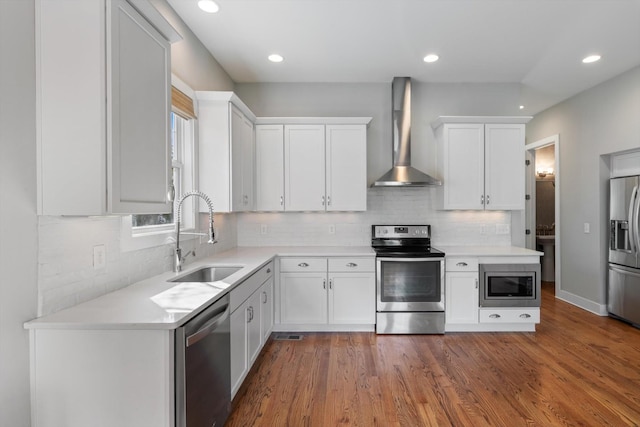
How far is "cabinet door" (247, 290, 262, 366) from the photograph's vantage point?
2.48 meters

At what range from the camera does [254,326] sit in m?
2.63

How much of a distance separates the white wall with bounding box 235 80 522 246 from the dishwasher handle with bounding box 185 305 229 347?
7.24 feet

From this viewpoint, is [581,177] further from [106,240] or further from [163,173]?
[106,240]

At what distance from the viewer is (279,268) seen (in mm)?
3469

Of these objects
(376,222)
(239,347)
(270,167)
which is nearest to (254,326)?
(239,347)

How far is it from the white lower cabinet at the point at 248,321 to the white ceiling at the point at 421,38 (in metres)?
2.13

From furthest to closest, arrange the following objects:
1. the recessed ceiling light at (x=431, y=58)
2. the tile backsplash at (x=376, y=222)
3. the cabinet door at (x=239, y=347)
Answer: the tile backsplash at (x=376, y=222) → the recessed ceiling light at (x=431, y=58) → the cabinet door at (x=239, y=347)

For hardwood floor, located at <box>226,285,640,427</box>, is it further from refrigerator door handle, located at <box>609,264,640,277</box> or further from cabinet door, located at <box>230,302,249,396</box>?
refrigerator door handle, located at <box>609,264,640,277</box>

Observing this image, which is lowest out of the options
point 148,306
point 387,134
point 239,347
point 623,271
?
point 239,347

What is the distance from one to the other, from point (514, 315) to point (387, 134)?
250cm

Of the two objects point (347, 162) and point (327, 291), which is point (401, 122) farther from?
point (327, 291)

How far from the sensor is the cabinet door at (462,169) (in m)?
3.73

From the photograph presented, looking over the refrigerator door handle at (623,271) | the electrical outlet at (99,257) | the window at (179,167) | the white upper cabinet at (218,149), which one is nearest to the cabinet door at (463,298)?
the refrigerator door handle at (623,271)

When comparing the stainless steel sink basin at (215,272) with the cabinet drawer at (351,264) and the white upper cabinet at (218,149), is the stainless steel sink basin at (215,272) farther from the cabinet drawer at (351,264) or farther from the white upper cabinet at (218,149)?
the cabinet drawer at (351,264)
